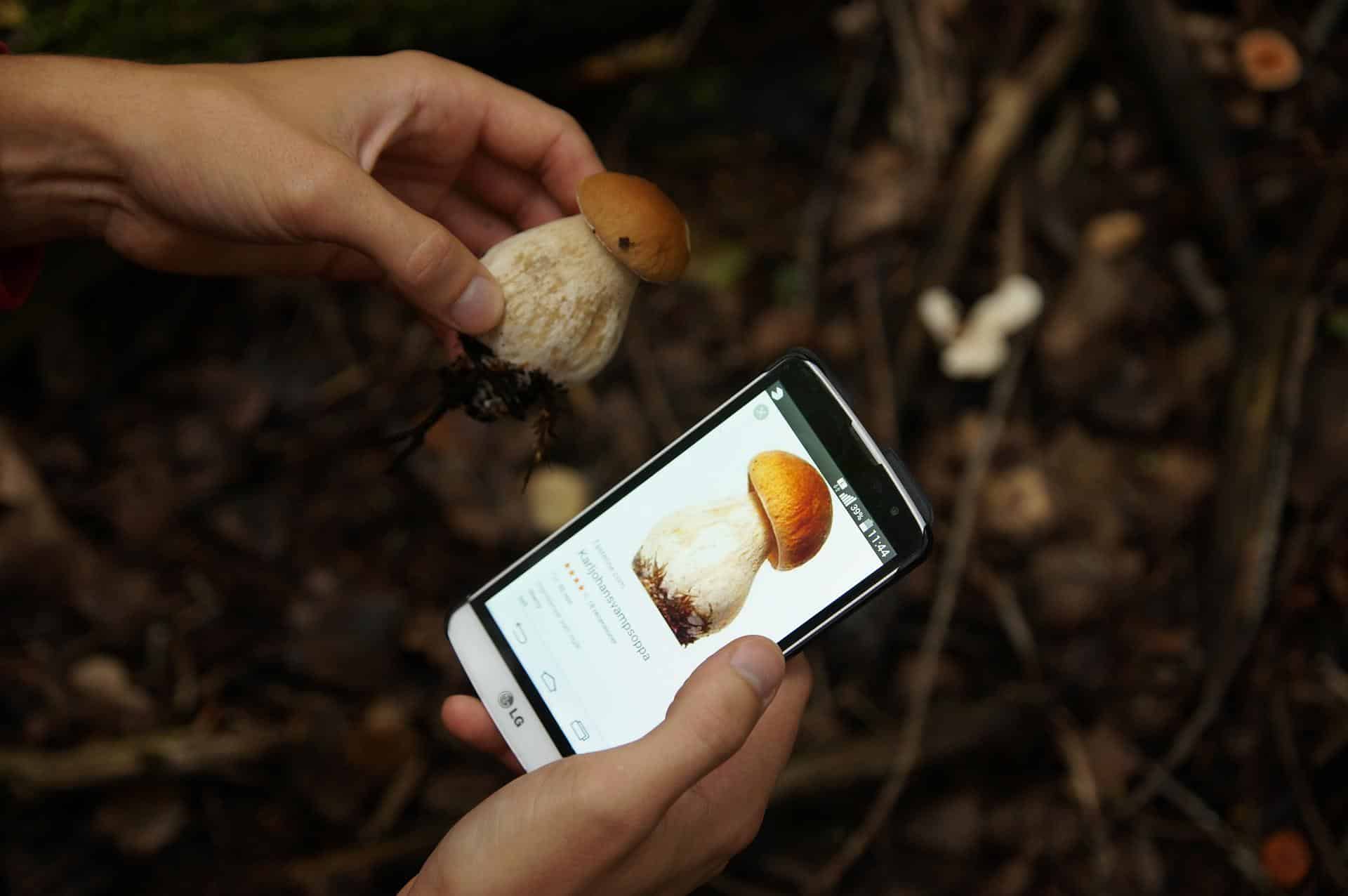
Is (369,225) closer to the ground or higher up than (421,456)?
higher up

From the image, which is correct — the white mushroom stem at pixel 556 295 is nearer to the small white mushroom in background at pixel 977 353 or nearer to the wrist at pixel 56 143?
the wrist at pixel 56 143

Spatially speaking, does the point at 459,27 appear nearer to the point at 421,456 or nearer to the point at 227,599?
the point at 421,456

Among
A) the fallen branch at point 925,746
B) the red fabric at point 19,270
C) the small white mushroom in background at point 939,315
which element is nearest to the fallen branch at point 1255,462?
the fallen branch at point 925,746

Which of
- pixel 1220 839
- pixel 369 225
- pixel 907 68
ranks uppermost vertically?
pixel 369 225

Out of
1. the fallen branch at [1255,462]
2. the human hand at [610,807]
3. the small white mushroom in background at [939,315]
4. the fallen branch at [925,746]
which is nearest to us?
the human hand at [610,807]

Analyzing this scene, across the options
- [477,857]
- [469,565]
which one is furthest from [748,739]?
[469,565]

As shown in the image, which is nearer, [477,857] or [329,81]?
[477,857]

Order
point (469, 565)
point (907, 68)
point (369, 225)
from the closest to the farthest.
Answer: point (369, 225) → point (469, 565) → point (907, 68)

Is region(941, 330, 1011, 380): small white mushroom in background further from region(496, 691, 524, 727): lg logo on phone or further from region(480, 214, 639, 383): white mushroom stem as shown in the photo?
region(496, 691, 524, 727): lg logo on phone
